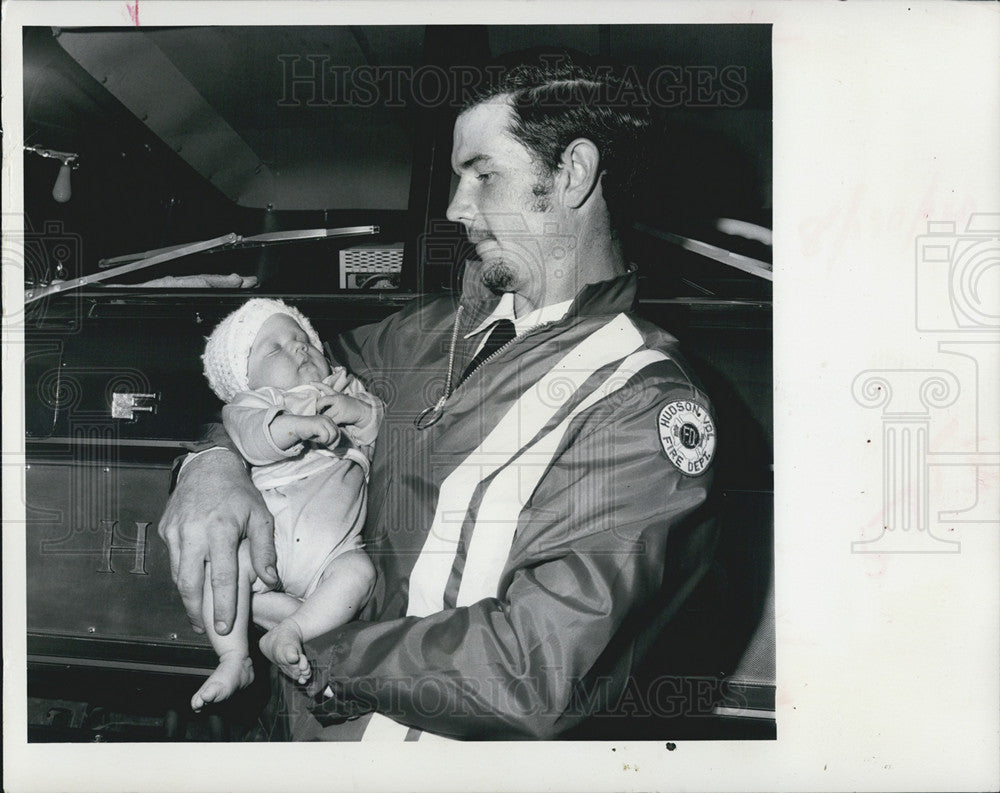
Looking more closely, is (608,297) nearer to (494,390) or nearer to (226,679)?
(494,390)

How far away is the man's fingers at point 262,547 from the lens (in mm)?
1229

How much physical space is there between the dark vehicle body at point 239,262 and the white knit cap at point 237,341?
15 millimetres

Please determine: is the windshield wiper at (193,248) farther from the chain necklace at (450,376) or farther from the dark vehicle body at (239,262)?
the chain necklace at (450,376)

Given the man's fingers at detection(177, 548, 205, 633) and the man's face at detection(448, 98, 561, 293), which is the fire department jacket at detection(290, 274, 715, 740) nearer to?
the man's face at detection(448, 98, 561, 293)

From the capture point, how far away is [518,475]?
1235 mm

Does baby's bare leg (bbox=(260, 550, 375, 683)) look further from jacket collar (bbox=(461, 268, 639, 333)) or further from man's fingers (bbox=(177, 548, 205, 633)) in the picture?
jacket collar (bbox=(461, 268, 639, 333))

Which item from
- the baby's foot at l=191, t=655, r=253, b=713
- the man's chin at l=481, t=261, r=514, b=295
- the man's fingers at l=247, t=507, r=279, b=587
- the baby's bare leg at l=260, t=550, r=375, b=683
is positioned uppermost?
the man's chin at l=481, t=261, r=514, b=295

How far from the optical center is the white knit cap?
1.24 meters

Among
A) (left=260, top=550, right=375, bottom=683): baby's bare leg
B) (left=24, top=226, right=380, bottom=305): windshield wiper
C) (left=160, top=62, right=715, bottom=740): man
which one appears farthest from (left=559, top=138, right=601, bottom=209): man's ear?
(left=260, top=550, right=375, bottom=683): baby's bare leg

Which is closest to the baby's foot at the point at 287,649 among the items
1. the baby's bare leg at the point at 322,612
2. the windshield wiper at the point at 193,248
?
the baby's bare leg at the point at 322,612

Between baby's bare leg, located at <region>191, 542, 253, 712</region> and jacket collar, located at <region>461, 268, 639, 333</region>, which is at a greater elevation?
jacket collar, located at <region>461, 268, 639, 333</region>

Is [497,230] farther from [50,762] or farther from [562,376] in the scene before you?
[50,762]

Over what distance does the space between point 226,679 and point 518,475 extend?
1.46ft

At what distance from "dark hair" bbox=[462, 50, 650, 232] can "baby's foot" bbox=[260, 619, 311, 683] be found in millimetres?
648
